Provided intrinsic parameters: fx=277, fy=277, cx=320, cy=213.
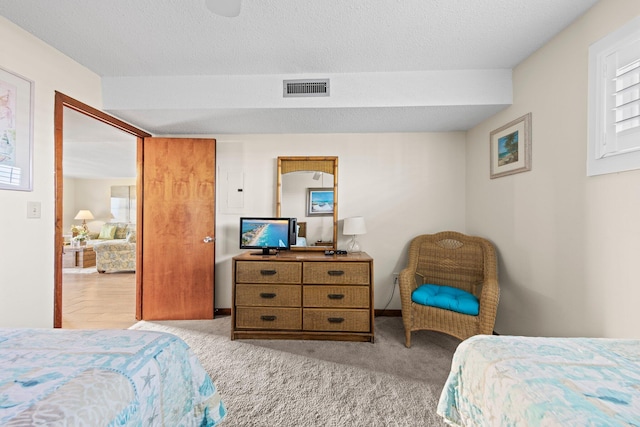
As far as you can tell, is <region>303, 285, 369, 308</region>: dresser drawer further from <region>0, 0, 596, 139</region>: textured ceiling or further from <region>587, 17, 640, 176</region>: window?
<region>587, 17, 640, 176</region>: window

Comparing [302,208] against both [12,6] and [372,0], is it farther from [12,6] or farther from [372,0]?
[12,6]

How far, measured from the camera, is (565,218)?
6.26 ft

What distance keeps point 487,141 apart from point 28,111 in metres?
3.81

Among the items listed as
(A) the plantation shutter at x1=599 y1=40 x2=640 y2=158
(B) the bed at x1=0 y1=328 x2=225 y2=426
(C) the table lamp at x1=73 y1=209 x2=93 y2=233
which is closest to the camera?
(B) the bed at x1=0 y1=328 x2=225 y2=426

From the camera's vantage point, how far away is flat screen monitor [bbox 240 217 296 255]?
3.01m

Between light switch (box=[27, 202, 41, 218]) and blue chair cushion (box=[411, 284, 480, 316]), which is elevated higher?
light switch (box=[27, 202, 41, 218])

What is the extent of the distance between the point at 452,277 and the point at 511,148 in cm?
134

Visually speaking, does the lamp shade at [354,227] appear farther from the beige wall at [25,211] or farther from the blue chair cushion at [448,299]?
the beige wall at [25,211]

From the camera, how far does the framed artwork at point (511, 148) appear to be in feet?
7.41

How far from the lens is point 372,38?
1975 mm

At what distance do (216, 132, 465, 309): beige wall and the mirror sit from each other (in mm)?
107

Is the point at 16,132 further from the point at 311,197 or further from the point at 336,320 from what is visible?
the point at 336,320

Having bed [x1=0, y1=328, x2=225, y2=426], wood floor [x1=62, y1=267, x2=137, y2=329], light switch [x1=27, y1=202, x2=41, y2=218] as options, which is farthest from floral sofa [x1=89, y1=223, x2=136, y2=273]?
bed [x1=0, y1=328, x2=225, y2=426]

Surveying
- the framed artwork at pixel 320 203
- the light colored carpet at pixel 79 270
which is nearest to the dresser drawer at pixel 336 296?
the framed artwork at pixel 320 203
